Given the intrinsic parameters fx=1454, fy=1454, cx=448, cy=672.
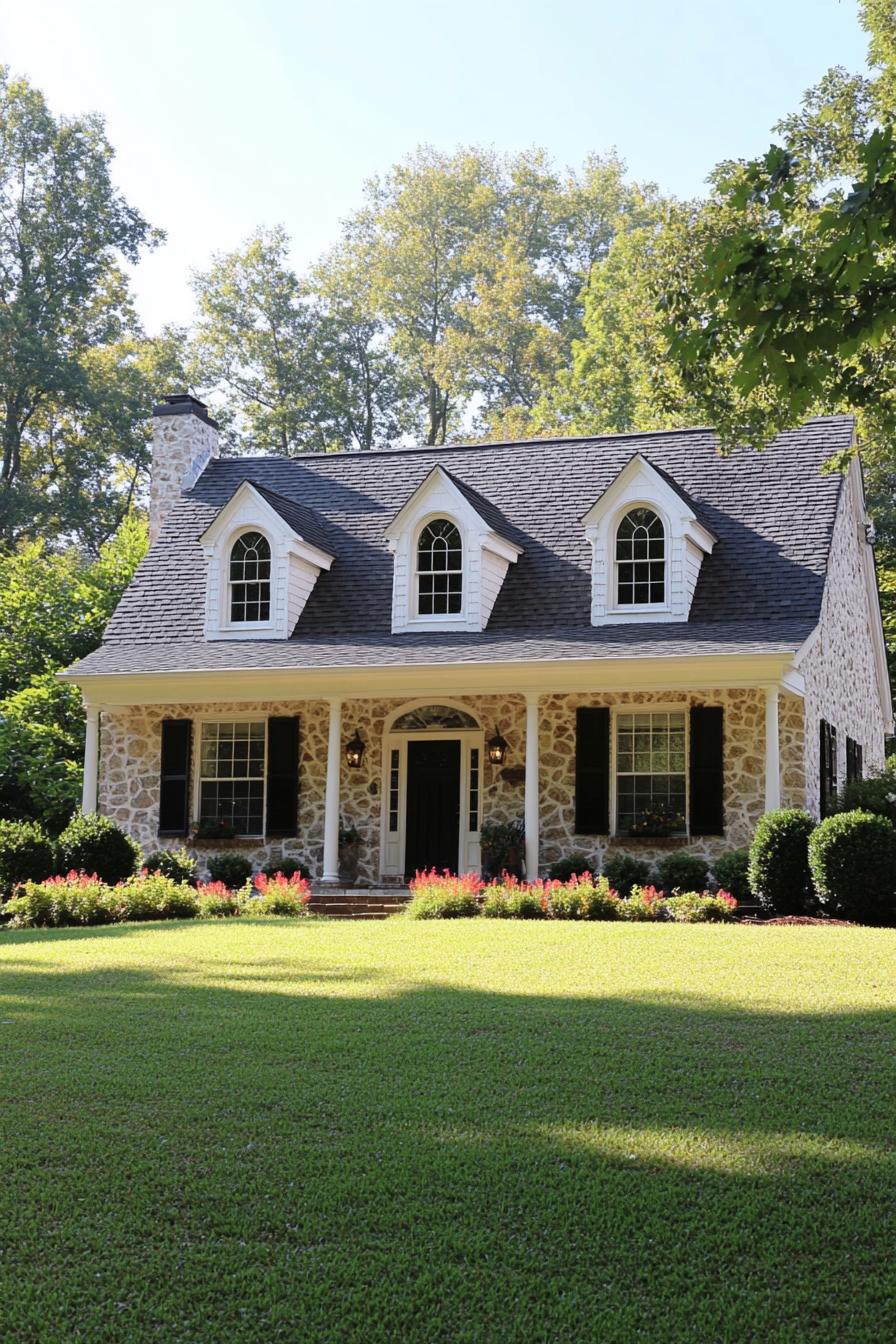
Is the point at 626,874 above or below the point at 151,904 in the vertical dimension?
above

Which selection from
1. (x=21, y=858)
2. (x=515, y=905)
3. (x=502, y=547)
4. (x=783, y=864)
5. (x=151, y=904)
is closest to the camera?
(x=515, y=905)

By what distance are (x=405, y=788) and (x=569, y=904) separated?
4.63 m

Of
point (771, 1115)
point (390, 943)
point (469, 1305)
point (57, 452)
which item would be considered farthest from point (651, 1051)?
point (57, 452)

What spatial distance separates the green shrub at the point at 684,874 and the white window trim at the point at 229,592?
658 cm

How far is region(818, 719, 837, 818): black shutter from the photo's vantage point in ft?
60.5

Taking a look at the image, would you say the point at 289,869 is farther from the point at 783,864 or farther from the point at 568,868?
the point at 783,864

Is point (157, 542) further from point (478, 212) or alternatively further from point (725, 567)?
point (478, 212)

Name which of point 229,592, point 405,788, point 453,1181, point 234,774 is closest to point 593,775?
point 405,788

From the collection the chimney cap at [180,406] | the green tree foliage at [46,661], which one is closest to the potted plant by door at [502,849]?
the green tree foliage at [46,661]

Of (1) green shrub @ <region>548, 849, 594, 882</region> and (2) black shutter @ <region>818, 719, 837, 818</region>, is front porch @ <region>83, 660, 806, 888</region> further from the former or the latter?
(2) black shutter @ <region>818, 719, 837, 818</region>

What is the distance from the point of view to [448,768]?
746 inches

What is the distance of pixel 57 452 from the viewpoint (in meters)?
39.4

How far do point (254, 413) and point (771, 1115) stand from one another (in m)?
37.8

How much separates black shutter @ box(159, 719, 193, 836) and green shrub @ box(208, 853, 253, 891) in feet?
3.62
